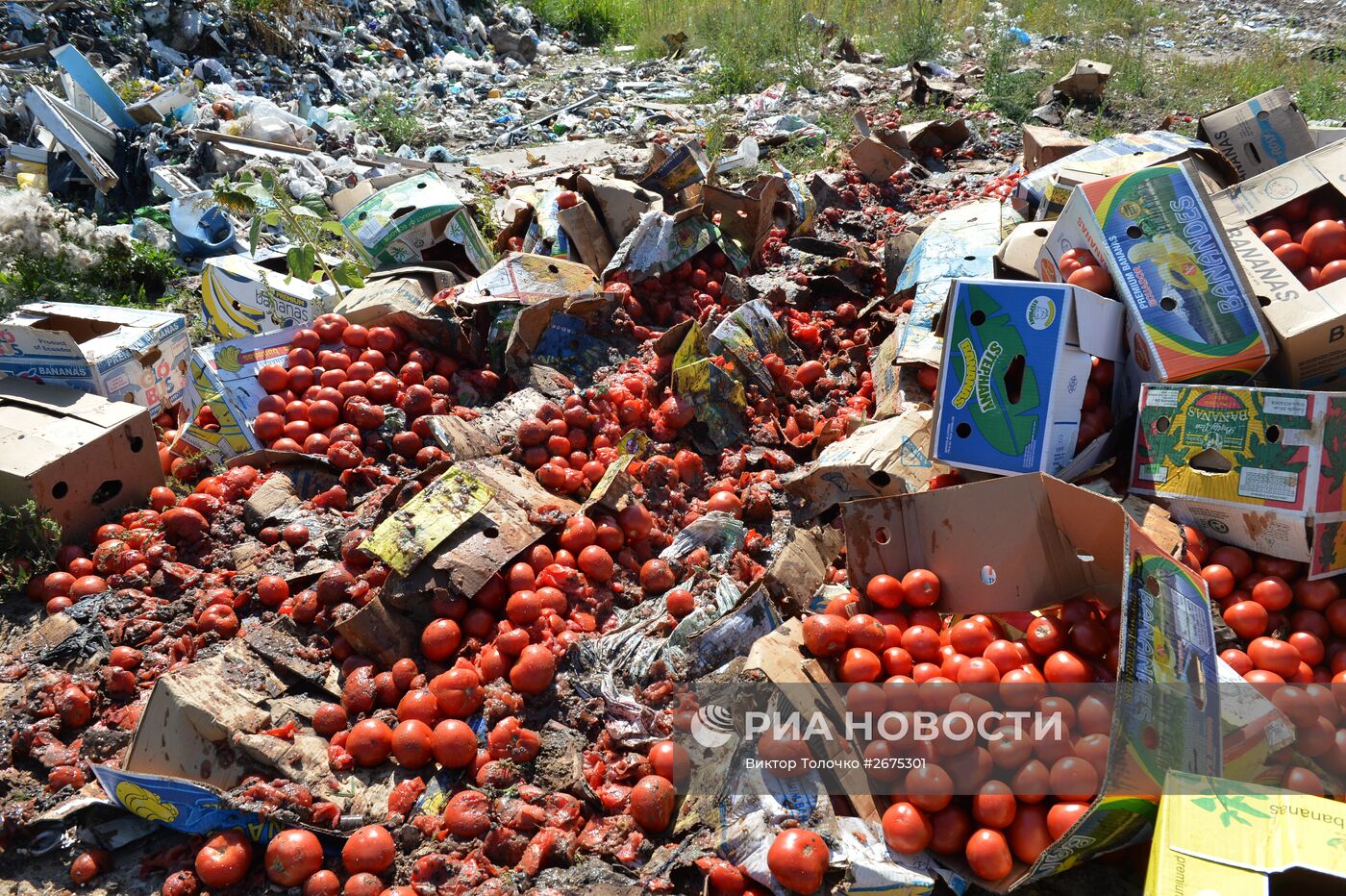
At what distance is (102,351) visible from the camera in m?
4.57

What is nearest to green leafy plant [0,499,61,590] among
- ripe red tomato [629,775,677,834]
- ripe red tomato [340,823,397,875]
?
ripe red tomato [340,823,397,875]

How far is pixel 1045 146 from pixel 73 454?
6835 mm

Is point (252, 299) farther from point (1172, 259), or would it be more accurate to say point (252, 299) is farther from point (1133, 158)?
point (1133, 158)

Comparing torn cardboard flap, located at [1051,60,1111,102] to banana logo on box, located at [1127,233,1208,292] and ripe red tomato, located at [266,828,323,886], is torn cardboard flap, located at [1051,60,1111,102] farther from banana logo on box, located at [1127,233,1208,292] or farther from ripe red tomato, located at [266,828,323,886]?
ripe red tomato, located at [266,828,323,886]

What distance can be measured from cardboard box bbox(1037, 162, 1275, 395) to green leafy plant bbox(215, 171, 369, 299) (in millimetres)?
4485

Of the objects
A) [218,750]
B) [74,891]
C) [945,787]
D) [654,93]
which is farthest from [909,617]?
[654,93]

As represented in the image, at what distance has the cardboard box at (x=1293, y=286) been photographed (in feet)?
10.6

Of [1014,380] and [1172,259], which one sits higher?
[1172,259]

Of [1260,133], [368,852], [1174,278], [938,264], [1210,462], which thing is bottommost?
[368,852]

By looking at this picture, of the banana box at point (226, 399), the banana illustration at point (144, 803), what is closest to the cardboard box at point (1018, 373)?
the banana illustration at point (144, 803)

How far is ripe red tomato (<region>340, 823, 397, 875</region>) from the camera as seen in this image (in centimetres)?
261

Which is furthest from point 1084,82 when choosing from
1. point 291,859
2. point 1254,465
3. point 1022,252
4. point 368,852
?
point 291,859

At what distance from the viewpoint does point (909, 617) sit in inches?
125

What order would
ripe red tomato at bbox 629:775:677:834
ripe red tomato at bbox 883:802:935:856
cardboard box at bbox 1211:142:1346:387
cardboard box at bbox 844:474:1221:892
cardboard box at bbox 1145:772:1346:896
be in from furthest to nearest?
cardboard box at bbox 1211:142:1346:387, ripe red tomato at bbox 629:775:677:834, ripe red tomato at bbox 883:802:935:856, cardboard box at bbox 844:474:1221:892, cardboard box at bbox 1145:772:1346:896
